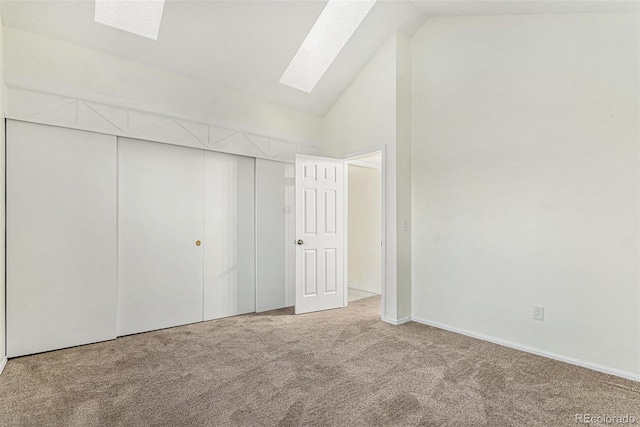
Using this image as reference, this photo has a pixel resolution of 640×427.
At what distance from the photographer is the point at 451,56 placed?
12.2ft

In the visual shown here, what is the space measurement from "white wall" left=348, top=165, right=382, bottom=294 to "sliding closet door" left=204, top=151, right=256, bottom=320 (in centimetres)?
228

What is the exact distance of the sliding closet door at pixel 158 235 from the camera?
3480mm

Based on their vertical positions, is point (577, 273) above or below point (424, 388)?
above

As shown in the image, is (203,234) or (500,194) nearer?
(500,194)

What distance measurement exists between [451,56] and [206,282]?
3.72 meters

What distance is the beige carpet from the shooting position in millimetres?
2051

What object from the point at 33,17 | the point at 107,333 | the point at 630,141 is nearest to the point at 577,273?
the point at 630,141

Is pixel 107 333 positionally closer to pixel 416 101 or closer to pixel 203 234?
pixel 203 234

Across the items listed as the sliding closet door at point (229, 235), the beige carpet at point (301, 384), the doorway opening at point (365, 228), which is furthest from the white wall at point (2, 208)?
the doorway opening at point (365, 228)

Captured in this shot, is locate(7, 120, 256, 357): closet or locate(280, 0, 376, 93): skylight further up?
locate(280, 0, 376, 93): skylight

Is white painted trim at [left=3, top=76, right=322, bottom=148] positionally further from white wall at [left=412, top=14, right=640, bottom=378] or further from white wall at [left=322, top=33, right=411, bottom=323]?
white wall at [left=412, top=14, right=640, bottom=378]

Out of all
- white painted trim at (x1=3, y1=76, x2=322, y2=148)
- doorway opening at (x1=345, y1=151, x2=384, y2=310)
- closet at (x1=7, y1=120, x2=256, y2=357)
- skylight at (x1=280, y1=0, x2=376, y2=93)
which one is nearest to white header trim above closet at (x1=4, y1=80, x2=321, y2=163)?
white painted trim at (x1=3, y1=76, x2=322, y2=148)

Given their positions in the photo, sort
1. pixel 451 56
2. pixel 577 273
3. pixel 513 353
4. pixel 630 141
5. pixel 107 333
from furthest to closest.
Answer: pixel 451 56 → pixel 107 333 → pixel 513 353 → pixel 577 273 → pixel 630 141

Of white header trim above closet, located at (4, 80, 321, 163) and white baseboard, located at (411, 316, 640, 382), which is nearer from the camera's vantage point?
white baseboard, located at (411, 316, 640, 382)
